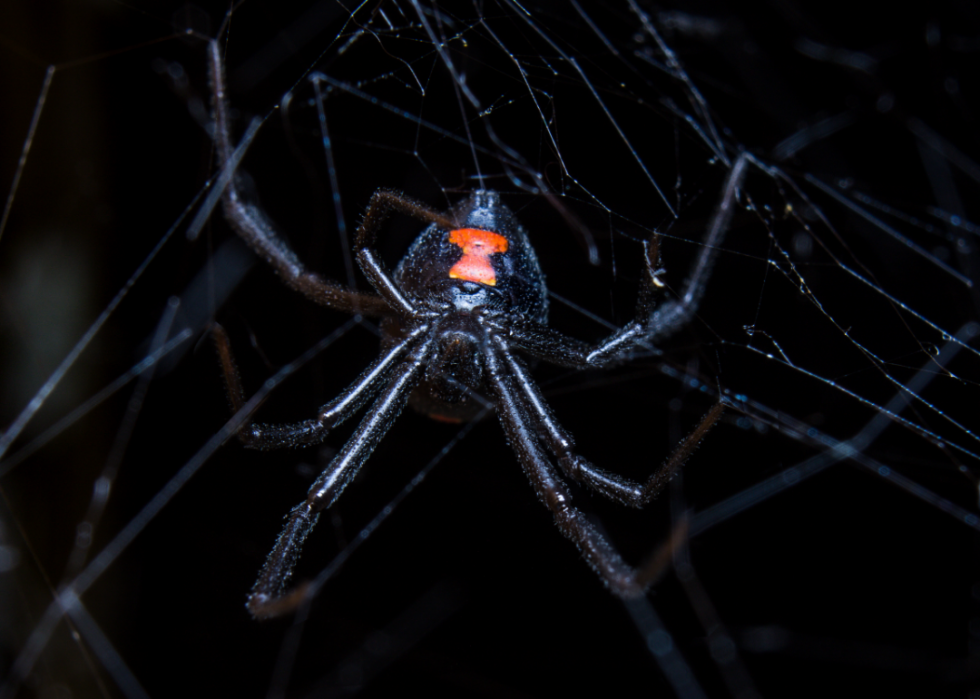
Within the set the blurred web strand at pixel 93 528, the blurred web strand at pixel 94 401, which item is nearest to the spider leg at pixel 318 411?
the blurred web strand at pixel 94 401

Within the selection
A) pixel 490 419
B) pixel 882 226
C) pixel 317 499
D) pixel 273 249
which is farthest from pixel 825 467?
pixel 273 249

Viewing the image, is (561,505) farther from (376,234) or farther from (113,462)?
(113,462)

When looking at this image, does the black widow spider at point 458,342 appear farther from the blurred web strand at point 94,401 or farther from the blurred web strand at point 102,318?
the blurred web strand at point 94,401

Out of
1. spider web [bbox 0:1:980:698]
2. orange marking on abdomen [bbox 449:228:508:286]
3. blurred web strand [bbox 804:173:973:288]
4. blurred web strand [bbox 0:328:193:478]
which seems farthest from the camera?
blurred web strand [bbox 0:328:193:478]

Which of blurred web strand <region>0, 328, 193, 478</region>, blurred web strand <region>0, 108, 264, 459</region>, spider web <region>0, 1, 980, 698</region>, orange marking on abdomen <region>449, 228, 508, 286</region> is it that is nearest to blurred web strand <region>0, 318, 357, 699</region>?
spider web <region>0, 1, 980, 698</region>

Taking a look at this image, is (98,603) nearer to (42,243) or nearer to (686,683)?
(42,243)

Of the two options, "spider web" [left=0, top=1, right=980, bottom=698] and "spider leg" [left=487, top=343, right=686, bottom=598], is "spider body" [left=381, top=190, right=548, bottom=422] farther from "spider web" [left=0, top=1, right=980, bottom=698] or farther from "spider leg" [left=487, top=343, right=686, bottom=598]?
"spider web" [left=0, top=1, right=980, bottom=698]

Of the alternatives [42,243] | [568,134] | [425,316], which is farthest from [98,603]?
[568,134]

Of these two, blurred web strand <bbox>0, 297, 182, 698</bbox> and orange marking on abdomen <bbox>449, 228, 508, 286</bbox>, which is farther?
blurred web strand <bbox>0, 297, 182, 698</bbox>
